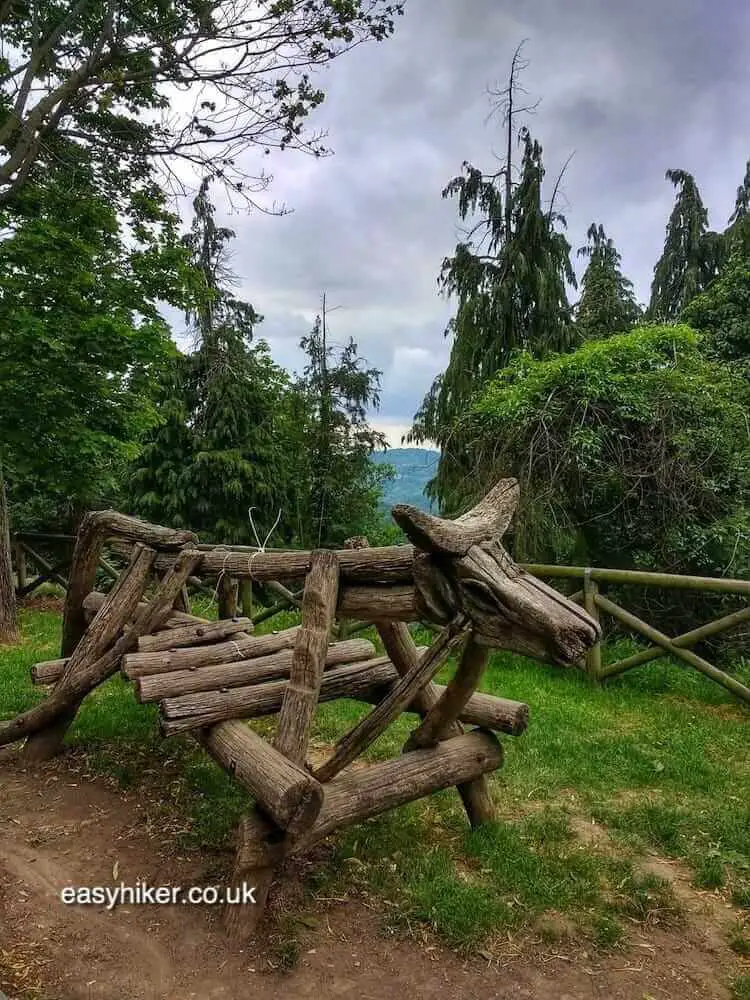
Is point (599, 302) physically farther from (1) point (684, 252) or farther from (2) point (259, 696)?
(2) point (259, 696)

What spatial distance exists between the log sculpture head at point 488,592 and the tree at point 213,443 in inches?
386

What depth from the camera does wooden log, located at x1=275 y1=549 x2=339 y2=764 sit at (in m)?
2.86

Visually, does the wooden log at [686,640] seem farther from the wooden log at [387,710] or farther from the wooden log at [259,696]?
the wooden log at [387,710]

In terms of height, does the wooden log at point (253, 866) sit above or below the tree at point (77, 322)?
below

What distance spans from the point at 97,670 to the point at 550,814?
301 cm

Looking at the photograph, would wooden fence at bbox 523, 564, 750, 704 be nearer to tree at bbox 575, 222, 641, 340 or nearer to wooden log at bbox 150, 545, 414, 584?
wooden log at bbox 150, 545, 414, 584

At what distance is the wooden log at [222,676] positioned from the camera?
10.6 ft


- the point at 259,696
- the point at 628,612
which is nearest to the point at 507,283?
the point at 628,612

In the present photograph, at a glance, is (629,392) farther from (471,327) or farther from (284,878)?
(284,878)

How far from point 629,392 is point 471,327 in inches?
199

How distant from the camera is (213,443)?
12.4 m

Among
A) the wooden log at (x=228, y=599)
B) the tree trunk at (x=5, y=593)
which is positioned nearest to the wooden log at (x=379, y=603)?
the wooden log at (x=228, y=599)

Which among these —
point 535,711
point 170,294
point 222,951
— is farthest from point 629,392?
point 222,951

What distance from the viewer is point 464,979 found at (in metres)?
2.48
